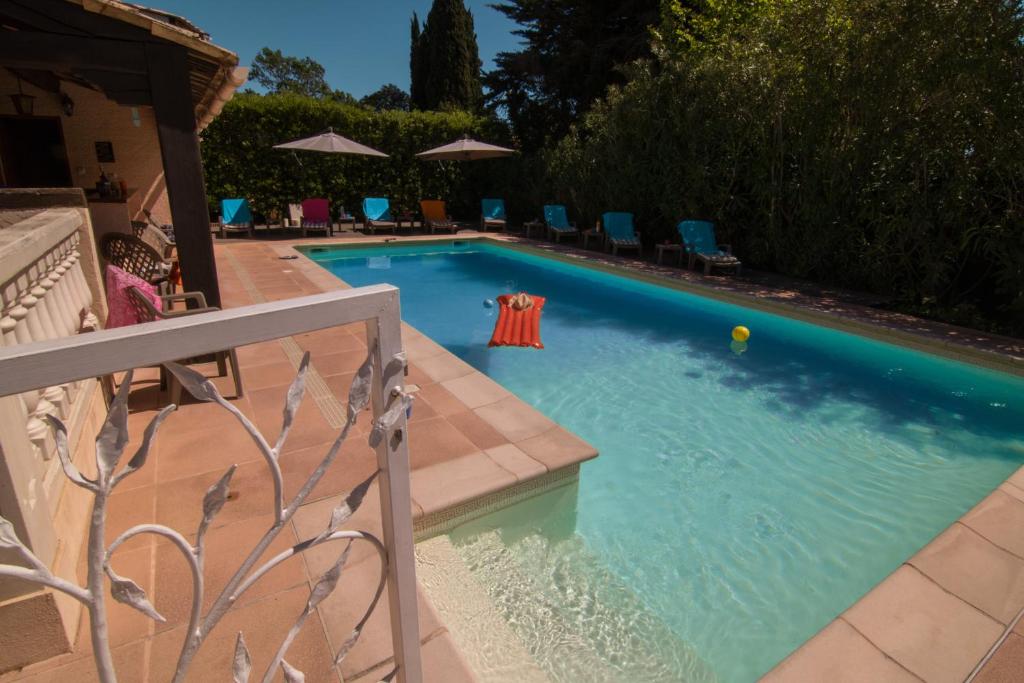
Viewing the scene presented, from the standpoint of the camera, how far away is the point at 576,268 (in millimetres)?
11148

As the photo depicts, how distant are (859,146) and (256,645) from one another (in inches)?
366

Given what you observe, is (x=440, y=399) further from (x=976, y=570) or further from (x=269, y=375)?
(x=976, y=570)

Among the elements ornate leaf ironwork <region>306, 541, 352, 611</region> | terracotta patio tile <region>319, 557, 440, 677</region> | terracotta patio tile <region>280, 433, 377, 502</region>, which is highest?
ornate leaf ironwork <region>306, 541, 352, 611</region>

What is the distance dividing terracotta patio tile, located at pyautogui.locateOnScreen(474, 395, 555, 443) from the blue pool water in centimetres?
51

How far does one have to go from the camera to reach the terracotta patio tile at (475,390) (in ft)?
13.1

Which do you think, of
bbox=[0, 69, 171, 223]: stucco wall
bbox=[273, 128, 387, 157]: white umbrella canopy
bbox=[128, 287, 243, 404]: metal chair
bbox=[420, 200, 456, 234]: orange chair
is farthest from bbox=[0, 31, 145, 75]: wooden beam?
bbox=[420, 200, 456, 234]: orange chair

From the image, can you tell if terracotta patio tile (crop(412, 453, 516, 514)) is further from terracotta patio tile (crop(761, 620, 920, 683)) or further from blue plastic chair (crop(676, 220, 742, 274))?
blue plastic chair (crop(676, 220, 742, 274))

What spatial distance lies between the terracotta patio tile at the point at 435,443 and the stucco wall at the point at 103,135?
9.19 metres

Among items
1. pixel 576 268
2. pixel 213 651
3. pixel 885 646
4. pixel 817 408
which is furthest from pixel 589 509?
pixel 576 268

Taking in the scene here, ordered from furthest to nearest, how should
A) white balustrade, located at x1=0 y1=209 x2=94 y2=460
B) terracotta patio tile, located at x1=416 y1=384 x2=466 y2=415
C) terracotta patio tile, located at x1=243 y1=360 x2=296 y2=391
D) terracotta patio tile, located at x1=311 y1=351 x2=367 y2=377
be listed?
terracotta patio tile, located at x1=311 y1=351 x2=367 y2=377
terracotta patio tile, located at x1=243 y1=360 x2=296 y2=391
terracotta patio tile, located at x1=416 y1=384 x2=466 y2=415
white balustrade, located at x1=0 y1=209 x2=94 y2=460

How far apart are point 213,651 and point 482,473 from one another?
1.50 meters

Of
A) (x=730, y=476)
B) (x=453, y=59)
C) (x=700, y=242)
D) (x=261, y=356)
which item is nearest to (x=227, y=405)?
(x=730, y=476)

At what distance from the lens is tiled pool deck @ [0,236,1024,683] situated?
1906 mm

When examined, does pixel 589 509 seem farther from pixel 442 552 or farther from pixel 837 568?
pixel 837 568
